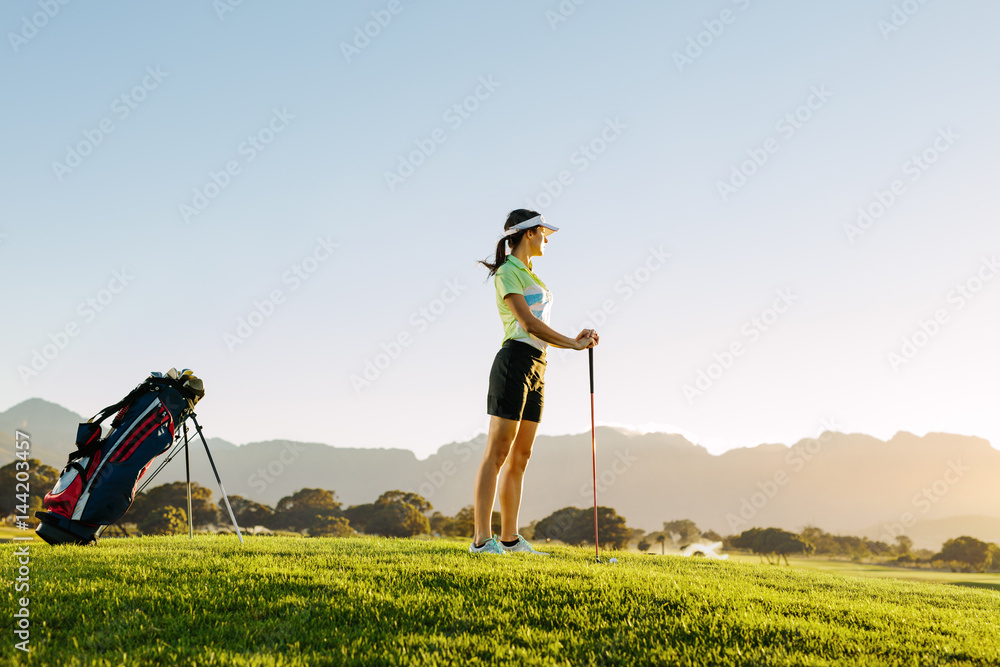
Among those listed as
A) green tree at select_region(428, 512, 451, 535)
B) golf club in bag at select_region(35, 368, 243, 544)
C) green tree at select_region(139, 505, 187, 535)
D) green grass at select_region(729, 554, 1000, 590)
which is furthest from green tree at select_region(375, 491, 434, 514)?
golf club in bag at select_region(35, 368, 243, 544)

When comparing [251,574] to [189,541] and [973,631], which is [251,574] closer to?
[189,541]

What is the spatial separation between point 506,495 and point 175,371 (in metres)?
3.95

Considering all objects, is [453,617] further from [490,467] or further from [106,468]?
[106,468]

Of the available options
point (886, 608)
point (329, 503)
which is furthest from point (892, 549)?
point (886, 608)

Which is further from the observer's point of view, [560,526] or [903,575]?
[560,526]

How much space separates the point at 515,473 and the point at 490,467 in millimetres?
366

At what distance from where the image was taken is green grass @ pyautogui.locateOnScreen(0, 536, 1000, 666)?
11.4 ft

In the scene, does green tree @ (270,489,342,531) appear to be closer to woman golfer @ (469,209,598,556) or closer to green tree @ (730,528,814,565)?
green tree @ (730,528,814,565)

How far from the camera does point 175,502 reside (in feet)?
168

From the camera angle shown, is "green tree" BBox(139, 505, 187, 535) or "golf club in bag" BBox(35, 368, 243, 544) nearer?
"golf club in bag" BBox(35, 368, 243, 544)

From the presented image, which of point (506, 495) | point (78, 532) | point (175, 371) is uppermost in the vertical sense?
point (175, 371)

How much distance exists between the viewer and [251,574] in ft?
16.0

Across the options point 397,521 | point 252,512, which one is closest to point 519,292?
point 397,521

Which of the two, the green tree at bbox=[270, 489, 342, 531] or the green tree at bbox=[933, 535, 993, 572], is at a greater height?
the green tree at bbox=[270, 489, 342, 531]
